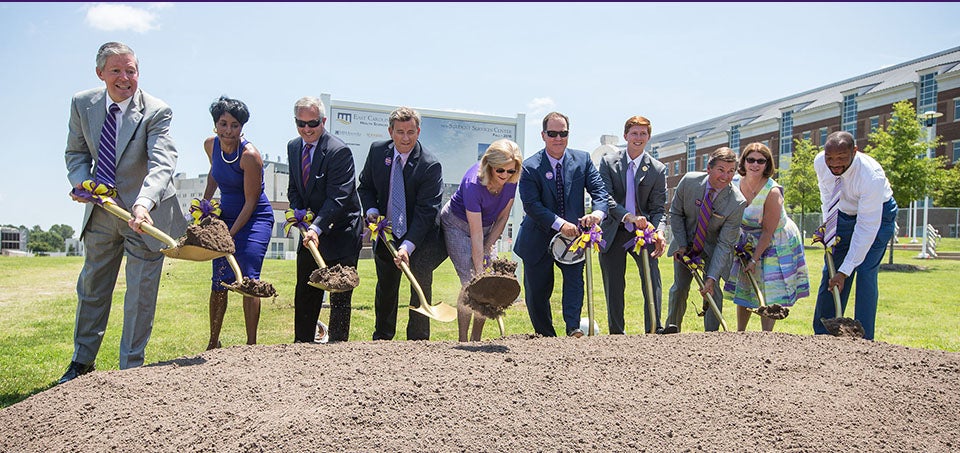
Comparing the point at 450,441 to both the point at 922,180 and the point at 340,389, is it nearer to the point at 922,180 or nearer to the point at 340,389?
the point at 340,389

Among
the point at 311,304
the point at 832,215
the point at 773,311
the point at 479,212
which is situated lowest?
the point at 311,304

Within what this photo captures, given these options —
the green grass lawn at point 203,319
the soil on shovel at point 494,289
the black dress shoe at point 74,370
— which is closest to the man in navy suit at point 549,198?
the soil on shovel at point 494,289

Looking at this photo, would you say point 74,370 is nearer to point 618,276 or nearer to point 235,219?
point 235,219

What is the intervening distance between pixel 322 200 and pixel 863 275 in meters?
4.00

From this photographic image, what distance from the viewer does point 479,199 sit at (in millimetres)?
4441

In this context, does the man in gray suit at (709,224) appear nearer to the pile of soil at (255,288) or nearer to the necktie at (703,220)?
the necktie at (703,220)

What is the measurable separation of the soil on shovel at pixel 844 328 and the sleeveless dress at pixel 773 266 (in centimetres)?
78

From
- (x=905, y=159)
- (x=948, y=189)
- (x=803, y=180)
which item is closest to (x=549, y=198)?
(x=905, y=159)

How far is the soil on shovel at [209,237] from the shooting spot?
128 inches

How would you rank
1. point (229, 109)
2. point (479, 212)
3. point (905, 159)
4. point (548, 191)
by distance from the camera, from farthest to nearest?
point (905, 159) < point (548, 191) < point (479, 212) < point (229, 109)

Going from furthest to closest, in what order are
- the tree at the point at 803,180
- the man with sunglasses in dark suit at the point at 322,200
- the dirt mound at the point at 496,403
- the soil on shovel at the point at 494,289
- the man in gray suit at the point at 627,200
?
the tree at the point at 803,180
the man in gray suit at the point at 627,200
the man with sunglasses in dark suit at the point at 322,200
the soil on shovel at the point at 494,289
the dirt mound at the point at 496,403

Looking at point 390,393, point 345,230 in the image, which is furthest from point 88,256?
point 390,393

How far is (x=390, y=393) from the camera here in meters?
2.69

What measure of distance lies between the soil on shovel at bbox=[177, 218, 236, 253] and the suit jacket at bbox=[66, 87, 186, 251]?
60 cm
